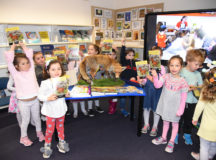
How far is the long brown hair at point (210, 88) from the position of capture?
1.60m

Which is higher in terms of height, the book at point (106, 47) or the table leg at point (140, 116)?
the book at point (106, 47)

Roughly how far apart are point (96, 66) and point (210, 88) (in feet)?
4.59

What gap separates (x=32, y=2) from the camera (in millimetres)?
3756

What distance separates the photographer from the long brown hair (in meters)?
1.60

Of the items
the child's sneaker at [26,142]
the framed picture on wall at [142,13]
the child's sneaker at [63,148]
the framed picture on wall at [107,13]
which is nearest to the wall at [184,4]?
the framed picture on wall at [142,13]

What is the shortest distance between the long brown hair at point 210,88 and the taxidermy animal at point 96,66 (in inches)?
44.7

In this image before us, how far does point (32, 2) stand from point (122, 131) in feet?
11.2

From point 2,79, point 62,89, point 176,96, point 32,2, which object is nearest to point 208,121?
point 176,96

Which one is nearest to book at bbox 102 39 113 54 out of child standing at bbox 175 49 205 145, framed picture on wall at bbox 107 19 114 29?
child standing at bbox 175 49 205 145

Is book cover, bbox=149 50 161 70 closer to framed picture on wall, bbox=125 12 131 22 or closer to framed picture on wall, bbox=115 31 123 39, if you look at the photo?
framed picture on wall, bbox=125 12 131 22

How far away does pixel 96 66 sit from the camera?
2.34m

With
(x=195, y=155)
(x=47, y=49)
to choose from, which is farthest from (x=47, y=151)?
(x=47, y=49)

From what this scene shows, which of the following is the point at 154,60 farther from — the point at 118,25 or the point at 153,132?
the point at 118,25

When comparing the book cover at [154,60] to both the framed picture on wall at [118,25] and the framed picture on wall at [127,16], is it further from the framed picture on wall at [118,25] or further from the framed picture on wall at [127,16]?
the framed picture on wall at [118,25]
